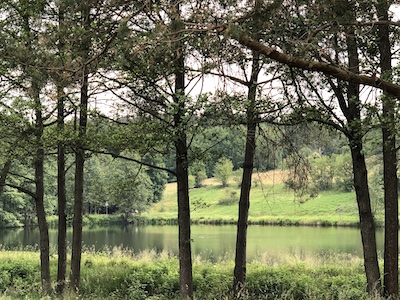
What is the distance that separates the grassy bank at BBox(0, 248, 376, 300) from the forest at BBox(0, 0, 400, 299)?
52cm

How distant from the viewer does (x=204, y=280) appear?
Answer: 30.7 feet

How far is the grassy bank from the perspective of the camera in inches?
331

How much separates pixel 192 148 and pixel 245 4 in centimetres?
326

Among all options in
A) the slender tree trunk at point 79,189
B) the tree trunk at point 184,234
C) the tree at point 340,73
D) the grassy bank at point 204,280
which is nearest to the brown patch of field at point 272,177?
the tree at point 340,73

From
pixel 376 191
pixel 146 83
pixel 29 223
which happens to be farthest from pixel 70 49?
pixel 29 223

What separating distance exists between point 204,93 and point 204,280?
171 inches

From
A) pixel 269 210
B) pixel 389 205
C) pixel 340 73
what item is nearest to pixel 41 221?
pixel 389 205

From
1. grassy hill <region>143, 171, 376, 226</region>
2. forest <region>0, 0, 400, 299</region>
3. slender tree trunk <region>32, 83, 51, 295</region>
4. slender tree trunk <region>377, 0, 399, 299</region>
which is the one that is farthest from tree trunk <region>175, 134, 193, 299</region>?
grassy hill <region>143, 171, 376, 226</region>

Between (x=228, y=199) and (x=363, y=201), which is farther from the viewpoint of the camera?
(x=228, y=199)

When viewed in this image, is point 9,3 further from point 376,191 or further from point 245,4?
point 376,191

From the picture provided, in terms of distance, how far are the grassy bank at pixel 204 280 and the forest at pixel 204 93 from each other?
519mm

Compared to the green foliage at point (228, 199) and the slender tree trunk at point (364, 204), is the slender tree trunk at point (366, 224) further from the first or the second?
the green foliage at point (228, 199)

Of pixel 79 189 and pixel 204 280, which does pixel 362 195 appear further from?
pixel 79 189

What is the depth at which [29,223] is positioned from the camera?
163 ft
